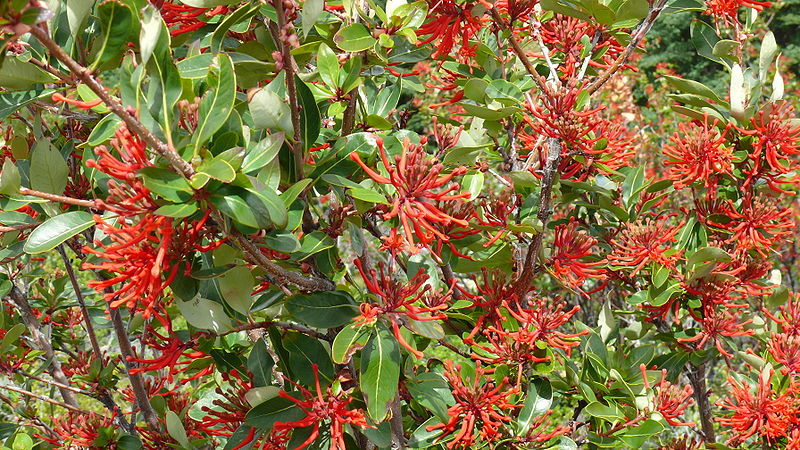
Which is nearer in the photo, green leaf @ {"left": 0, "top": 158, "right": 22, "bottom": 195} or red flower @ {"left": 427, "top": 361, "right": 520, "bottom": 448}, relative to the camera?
green leaf @ {"left": 0, "top": 158, "right": 22, "bottom": 195}

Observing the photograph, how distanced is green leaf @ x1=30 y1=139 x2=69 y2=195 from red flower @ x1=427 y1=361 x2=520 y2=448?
85cm

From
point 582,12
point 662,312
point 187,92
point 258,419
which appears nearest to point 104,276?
point 258,419

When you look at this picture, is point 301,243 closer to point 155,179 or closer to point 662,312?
point 155,179

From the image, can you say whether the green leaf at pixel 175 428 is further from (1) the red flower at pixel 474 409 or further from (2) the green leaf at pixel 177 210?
(2) the green leaf at pixel 177 210

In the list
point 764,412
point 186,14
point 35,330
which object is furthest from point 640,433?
point 35,330

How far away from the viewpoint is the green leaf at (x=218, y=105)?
0.94 meters

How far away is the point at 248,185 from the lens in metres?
0.97

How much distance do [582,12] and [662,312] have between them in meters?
0.90

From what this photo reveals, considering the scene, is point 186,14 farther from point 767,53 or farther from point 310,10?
point 767,53

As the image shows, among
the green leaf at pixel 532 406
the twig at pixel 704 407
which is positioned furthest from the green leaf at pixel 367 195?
the twig at pixel 704 407

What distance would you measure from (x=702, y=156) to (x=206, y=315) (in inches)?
49.9

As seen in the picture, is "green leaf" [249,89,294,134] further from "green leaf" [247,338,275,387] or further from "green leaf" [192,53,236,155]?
"green leaf" [247,338,275,387]

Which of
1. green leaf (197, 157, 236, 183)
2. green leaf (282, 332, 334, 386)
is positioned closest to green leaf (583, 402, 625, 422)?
green leaf (282, 332, 334, 386)

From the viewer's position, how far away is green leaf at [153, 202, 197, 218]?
891mm
